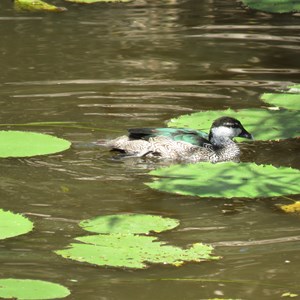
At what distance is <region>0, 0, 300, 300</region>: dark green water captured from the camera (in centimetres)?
646

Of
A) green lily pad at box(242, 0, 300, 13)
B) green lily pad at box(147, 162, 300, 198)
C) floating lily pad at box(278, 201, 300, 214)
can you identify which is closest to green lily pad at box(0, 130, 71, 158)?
green lily pad at box(147, 162, 300, 198)

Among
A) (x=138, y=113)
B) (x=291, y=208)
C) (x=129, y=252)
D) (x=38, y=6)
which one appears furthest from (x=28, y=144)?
(x=38, y=6)

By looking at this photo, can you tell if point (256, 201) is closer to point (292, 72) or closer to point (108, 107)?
point (108, 107)

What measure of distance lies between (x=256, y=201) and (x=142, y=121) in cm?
252

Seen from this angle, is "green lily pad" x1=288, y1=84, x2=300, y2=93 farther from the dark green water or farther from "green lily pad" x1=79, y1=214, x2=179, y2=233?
"green lily pad" x1=79, y1=214, x2=179, y2=233

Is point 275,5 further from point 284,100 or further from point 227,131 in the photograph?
point 227,131

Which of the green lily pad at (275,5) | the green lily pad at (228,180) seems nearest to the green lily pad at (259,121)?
the green lily pad at (228,180)

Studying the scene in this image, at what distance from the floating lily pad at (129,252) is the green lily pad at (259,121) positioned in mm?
2883

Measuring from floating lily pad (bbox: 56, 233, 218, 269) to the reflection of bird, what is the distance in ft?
8.88

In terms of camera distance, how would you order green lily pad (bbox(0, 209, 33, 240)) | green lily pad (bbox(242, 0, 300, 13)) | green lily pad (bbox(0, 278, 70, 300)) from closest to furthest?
green lily pad (bbox(0, 278, 70, 300)) → green lily pad (bbox(0, 209, 33, 240)) → green lily pad (bbox(242, 0, 300, 13))

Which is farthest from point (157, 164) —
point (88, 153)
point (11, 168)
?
point (11, 168)

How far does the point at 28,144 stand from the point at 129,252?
9.55ft

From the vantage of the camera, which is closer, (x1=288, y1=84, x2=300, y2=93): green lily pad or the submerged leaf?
the submerged leaf

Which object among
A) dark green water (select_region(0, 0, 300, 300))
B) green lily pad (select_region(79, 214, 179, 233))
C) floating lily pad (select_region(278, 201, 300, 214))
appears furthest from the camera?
floating lily pad (select_region(278, 201, 300, 214))
